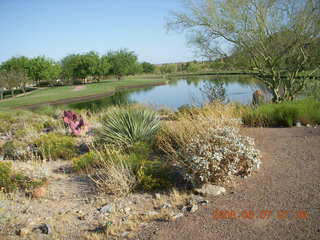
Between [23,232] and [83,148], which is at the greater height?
[83,148]

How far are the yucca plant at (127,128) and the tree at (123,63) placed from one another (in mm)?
70144

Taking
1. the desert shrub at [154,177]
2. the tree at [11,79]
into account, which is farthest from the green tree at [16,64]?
the desert shrub at [154,177]

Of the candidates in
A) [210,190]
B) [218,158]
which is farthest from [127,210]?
[218,158]

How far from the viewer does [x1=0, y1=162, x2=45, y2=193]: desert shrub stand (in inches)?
218

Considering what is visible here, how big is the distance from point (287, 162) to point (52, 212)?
445 centimetres

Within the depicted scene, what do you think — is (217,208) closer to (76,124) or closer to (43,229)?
(43,229)

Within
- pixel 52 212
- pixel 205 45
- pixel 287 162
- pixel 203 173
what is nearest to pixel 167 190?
pixel 203 173

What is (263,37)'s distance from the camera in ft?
38.5

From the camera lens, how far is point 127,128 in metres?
7.71

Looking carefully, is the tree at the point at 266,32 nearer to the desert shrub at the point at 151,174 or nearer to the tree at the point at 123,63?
the desert shrub at the point at 151,174

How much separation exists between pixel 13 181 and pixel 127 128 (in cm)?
309

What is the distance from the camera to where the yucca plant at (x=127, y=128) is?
754 centimetres

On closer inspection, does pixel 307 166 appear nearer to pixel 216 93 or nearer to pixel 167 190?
pixel 167 190

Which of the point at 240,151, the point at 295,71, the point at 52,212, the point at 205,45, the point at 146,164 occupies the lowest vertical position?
the point at 52,212
